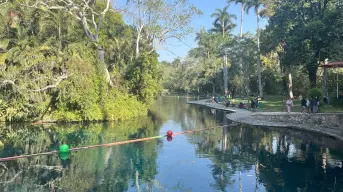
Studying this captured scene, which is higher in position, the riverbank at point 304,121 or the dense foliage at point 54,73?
the dense foliage at point 54,73

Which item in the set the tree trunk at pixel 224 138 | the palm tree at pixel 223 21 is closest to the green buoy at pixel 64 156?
the tree trunk at pixel 224 138

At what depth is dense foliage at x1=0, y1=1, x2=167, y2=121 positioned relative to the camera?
2689 centimetres

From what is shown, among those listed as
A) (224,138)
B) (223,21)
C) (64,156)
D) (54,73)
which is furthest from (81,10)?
(223,21)

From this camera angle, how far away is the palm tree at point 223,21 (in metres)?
69.1

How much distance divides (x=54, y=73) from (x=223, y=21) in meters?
48.6

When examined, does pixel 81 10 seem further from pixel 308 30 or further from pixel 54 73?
pixel 308 30

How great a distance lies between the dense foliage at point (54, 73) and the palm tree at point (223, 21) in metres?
40.0

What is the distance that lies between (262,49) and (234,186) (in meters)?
34.4

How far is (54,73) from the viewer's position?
2867 centimetres

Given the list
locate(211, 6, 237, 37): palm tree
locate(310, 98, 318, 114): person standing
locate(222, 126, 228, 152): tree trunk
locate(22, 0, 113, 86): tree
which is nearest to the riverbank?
locate(310, 98, 318, 114): person standing

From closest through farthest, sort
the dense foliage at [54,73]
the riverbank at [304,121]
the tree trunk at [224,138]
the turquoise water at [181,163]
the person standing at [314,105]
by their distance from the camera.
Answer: the turquoise water at [181,163] < the tree trunk at [224,138] < the riverbank at [304,121] < the person standing at [314,105] < the dense foliage at [54,73]

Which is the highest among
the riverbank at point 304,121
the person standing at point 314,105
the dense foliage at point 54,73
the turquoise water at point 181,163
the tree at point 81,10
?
the tree at point 81,10

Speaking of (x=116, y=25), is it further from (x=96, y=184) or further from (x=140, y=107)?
(x=96, y=184)

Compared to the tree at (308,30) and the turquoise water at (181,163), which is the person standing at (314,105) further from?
the tree at (308,30)
